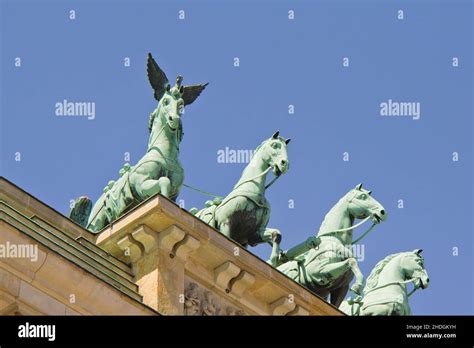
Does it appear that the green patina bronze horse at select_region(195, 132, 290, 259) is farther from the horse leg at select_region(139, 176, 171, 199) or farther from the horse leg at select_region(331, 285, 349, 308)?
the horse leg at select_region(331, 285, 349, 308)

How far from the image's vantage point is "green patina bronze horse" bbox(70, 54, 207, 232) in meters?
37.4

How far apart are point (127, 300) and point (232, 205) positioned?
23.9ft

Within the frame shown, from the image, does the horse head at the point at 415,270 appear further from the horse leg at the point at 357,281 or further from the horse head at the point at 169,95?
the horse head at the point at 169,95

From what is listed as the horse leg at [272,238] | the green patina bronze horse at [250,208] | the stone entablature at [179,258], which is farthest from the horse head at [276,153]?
the stone entablature at [179,258]

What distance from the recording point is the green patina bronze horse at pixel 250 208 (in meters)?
38.0

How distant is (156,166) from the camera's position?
37.6 metres

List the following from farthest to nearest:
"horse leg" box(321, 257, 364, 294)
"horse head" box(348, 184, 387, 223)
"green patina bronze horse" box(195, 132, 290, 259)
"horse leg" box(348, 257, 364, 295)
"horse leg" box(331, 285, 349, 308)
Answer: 1. "horse head" box(348, 184, 387, 223)
2. "horse leg" box(331, 285, 349, 308)
3. "horse leg" box(321, 257, 364, 294)
4. "horse leg" box(348, 257, 364, 295)
5. "green patina bronze horse" box(195, 132, 290, 259)

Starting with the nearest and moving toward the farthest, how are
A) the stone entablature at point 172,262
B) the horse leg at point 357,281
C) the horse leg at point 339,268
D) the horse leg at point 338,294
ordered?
the stone entablature at point 172,262, the horse leg at point 357,281, the horse leg at point 339,268, the horse leg at point 338,294

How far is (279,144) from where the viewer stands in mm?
39188

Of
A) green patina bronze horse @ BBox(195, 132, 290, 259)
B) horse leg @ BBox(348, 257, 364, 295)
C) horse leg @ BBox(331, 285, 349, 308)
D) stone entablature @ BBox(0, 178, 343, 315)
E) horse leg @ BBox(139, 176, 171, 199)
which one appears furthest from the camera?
horse leg @ BBox(331, 285, 349, 308)

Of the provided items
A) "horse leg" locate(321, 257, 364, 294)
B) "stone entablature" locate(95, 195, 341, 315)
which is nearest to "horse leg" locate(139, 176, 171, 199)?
"stone entablature" locate(95, 195, 341, 315)

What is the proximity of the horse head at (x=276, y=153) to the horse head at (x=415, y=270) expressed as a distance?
2856mm

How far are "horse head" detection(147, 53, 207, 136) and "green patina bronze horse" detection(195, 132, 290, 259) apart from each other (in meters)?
Result: 1.51

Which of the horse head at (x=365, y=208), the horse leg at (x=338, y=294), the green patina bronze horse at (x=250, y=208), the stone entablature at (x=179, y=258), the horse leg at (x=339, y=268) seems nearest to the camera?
the stone entablature at (x=179, y=258)
